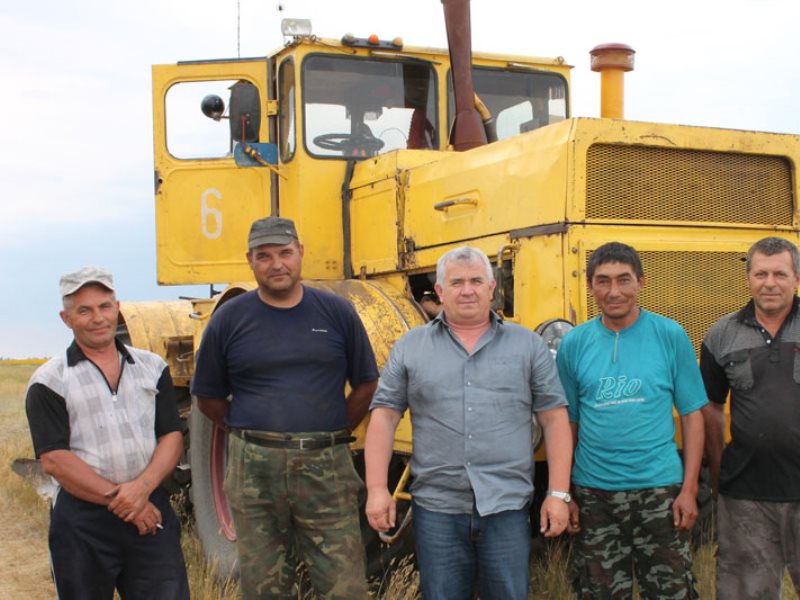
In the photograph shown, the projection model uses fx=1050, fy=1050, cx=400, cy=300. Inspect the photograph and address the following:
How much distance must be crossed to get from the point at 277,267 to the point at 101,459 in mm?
904

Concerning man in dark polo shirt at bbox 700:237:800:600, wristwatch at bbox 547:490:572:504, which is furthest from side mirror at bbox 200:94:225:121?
wristwatch at bbox 547:490:572:504

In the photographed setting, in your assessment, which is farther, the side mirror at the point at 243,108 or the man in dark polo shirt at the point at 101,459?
the side mirror at the point at 243,108

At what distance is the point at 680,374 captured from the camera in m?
3.60

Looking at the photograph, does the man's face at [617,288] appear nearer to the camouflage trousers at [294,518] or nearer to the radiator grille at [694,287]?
the radiator grille at [694,287]

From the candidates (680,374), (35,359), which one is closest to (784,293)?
(680,374)

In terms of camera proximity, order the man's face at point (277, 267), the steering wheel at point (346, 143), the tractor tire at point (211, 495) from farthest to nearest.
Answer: the steering wheel at point (346, 143)
the tractor tire at point (211, 495)
the man's face at point (277, 267)

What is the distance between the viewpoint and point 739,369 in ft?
12.2

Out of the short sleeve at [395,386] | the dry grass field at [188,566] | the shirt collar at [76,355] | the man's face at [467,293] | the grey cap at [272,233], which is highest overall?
the grey cap at [272,233]

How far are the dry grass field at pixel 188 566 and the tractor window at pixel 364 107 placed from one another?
2.47 m

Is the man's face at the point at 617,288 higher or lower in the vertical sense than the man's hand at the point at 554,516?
higher

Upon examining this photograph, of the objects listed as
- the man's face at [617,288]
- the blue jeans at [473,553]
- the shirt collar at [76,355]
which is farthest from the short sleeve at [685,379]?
the shirt collar at [76,355]

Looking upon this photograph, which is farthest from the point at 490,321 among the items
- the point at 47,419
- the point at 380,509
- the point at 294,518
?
the point at 47,419

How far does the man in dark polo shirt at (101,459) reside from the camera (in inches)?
137

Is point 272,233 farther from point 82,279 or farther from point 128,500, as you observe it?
point 128,500
